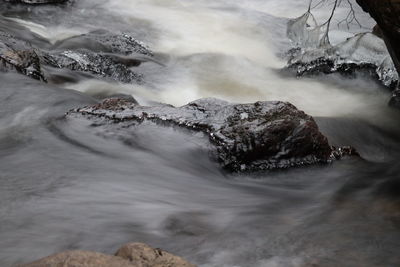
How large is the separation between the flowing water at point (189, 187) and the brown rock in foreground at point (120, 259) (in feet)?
2.19

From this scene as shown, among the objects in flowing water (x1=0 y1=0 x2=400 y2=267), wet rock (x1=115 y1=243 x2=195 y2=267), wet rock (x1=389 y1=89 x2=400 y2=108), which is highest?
wet rock (x1=389 y1=89 x2=400 y2=108)

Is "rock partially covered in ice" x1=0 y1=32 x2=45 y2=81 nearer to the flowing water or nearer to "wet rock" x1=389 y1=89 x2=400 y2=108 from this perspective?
the flowing water

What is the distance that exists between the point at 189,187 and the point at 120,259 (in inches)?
89.4

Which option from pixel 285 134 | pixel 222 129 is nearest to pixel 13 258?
pixel 222 129

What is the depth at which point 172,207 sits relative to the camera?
12.9ft

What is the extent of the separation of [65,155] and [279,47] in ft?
26.1

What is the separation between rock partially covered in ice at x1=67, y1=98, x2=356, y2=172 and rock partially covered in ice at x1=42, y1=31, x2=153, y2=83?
2978 mm

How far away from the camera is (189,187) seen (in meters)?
4.50

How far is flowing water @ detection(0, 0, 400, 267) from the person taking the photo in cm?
319

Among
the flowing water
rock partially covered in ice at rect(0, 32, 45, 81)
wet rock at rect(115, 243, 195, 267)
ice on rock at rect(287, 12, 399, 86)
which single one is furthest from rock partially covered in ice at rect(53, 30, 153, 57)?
wet rock at rect(115, 243, 195, 267)

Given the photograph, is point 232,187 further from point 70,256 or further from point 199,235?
point 70,256

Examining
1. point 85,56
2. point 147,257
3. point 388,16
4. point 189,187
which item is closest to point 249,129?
point 189,187

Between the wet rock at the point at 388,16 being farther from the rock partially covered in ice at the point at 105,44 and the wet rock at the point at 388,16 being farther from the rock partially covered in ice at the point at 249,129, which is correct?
the rock partially covered in ice at the point at 105,44

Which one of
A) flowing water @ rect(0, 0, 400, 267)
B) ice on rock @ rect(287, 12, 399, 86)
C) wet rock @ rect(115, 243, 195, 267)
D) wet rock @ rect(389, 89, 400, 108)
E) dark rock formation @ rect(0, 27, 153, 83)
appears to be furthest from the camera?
ice on rock @ rect(287, 12, 399, 86)
